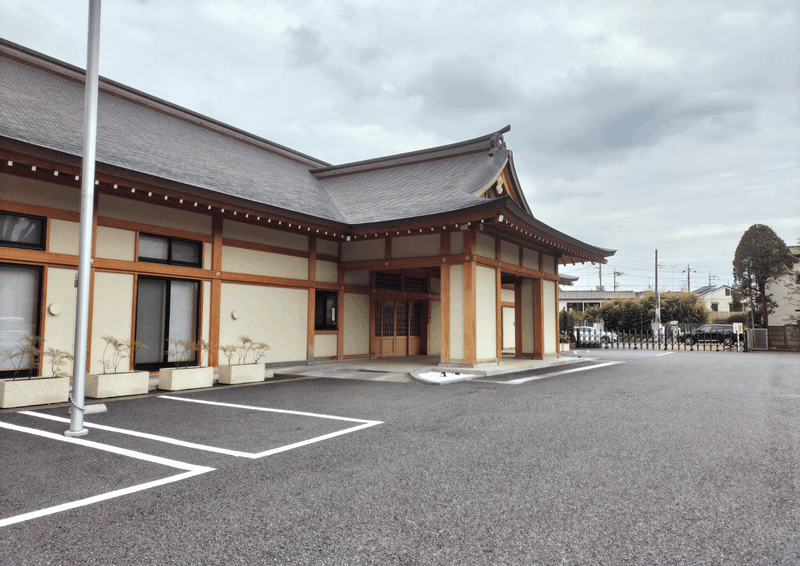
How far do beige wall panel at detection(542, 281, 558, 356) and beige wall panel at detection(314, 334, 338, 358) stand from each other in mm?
6568

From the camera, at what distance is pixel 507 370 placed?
1119 centimetres

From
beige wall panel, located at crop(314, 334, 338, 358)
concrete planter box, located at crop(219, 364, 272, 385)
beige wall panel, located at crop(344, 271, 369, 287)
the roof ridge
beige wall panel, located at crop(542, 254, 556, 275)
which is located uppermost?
the roof ridge

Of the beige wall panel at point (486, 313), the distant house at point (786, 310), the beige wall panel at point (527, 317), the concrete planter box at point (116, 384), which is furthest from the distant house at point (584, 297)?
the concrete planter box at point (116, 384)

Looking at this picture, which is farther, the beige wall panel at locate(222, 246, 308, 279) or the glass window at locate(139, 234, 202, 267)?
the beige wall panel at locate(222, 246, 308, 279)

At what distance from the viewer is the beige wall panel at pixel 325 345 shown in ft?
40.9

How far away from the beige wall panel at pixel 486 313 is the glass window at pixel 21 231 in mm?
8279

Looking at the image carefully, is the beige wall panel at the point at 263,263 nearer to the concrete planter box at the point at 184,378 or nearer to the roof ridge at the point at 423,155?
the concrete planter box at the point at 184,378

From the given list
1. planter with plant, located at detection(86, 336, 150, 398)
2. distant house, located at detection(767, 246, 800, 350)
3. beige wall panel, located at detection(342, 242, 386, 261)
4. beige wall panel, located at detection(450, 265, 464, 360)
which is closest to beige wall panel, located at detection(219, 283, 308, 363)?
beige wall panel, located at detection(342, 242, 386, 261)

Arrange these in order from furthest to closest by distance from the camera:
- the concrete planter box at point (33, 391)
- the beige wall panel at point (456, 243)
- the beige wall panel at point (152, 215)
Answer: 1. the beige wall panel at point (456, 243)
2. the beige wall panel at point (152, 215)
3. the concrete planter box at point (33, 391)

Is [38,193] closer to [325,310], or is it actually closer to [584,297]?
[325,310]

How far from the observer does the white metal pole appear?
5016mm

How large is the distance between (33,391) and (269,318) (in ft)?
16.6

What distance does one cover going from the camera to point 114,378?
7387 millimetres

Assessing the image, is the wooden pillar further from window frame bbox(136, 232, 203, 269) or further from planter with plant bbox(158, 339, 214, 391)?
planter with plant bbox(158, 339, 214, 391)
